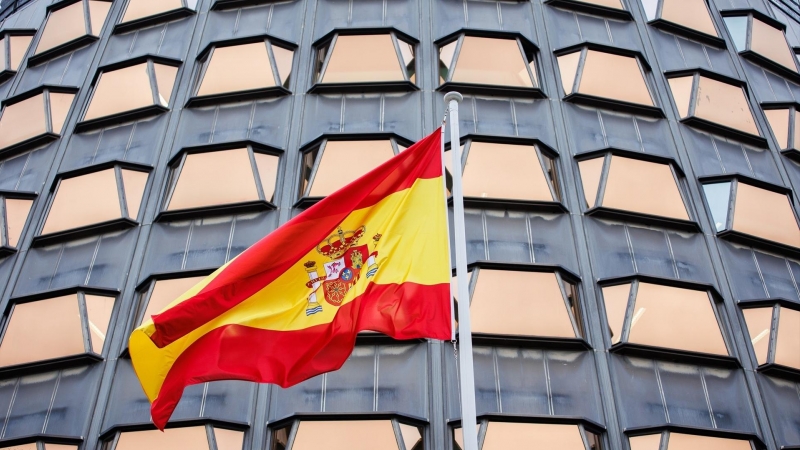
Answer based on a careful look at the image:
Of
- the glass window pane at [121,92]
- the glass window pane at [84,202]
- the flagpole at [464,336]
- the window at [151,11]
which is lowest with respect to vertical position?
the flagpole at [464,336]

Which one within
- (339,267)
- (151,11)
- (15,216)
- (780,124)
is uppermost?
(151,11)

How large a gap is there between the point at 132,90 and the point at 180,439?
1075 cm

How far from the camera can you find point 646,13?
85.4ft

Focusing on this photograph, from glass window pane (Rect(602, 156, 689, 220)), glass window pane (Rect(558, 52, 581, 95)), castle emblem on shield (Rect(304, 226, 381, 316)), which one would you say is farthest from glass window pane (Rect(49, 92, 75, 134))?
glass window pane (Rect(602, 156, 689, 220))

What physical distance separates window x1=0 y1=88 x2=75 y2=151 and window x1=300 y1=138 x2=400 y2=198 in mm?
7756

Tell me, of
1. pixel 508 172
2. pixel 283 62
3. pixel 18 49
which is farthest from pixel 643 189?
pixel 18 49

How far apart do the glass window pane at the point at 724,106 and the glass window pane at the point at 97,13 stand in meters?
17.5

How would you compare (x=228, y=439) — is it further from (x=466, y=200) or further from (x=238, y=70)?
(x=238, y=70)

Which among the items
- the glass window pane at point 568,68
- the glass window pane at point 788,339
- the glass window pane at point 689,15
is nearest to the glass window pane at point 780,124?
the glass window pane at point 689,15

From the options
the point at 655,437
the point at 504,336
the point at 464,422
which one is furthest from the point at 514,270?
the point at 464,422

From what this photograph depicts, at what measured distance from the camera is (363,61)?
23188 millimetres

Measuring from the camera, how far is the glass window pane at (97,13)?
2644 cm

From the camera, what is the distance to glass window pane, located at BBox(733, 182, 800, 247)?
850 inches

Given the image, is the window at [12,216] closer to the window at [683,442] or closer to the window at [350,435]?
the window at [350,435]
